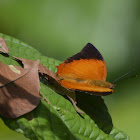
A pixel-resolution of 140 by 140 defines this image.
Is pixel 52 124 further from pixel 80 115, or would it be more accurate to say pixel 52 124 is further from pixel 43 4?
pixel 43 4

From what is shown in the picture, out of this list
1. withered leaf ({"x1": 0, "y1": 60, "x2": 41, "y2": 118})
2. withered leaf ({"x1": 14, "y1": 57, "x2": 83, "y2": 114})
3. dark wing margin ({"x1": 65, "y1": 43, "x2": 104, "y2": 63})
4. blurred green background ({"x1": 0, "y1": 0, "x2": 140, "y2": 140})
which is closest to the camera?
withered leaf ({"x1": 0, "y1": 60, "x2": 41, "y2": 118})

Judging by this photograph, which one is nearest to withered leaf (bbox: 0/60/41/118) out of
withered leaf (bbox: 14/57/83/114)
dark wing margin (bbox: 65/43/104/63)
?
withered leaf (bbox: 14/57/83/114)

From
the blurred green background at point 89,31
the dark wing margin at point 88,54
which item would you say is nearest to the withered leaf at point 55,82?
the dark wing margin at point 88,54

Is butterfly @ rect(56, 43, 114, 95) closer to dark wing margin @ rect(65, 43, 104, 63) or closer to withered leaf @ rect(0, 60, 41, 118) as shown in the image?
dark wing margin @ rect(65, 43, 104, 63)

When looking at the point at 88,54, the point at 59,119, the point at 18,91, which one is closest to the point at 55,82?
the point at 59,119

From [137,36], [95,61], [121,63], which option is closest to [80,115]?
→ [95,61]

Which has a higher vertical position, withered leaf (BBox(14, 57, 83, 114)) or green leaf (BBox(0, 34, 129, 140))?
withered leaf (BBox(14, 57, 83, 114))
